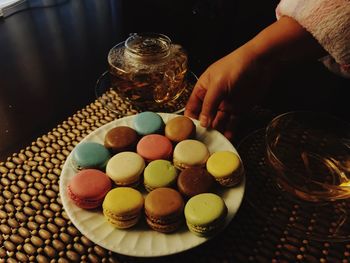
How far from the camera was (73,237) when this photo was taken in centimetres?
52

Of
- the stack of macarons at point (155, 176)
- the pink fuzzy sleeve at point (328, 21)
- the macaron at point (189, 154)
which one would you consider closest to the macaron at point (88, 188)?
the stack of macarons at point (155, 176)

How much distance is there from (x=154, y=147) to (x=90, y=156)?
93 millimetres

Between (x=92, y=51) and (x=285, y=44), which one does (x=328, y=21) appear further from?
(x=92, y=51)

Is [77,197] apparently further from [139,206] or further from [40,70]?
[40,70]

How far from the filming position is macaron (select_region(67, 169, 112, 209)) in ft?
1.66

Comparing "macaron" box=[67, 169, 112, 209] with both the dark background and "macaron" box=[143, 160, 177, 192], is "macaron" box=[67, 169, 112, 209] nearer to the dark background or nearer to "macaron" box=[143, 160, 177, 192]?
"macaron" box=[143, 160, 177, 192]

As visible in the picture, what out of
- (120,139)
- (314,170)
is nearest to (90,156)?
(120,139)

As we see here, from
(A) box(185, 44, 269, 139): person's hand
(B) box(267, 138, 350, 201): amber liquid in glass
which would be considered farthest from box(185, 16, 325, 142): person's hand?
(B) box(267, 138, 350, 201): amber liquid in glass

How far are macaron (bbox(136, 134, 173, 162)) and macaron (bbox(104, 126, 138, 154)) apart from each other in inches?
0.5

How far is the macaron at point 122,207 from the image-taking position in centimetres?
49

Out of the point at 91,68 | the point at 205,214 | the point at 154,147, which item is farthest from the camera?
the point at 91,68

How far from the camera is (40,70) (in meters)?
0.83

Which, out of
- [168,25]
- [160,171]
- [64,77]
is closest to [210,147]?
[160,171]

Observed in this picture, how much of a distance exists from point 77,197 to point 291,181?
0.29 m
